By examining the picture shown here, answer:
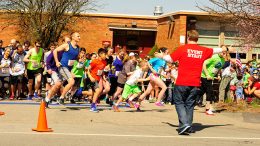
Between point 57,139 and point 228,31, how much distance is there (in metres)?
31.8

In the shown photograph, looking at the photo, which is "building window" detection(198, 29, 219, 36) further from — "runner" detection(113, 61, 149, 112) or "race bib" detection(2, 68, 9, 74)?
"runner" detection(113, 61, 149, 112)

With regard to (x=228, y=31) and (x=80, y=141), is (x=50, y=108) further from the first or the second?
(x=228, y=31)

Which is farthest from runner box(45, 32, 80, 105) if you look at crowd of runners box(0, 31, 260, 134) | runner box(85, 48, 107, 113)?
runner box(85, 48, 107, 113)

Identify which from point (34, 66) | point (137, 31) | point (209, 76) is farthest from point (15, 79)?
point (137, 31)

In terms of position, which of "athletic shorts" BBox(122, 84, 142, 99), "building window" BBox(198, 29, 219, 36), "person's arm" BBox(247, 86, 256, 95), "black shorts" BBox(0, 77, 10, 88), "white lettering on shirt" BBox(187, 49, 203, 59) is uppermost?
"building window" BBox(198, 29, 219, 36)

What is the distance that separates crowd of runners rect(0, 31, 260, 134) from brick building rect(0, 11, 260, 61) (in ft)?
60.1

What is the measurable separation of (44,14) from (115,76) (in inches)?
758

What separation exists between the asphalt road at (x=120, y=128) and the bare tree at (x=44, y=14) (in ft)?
64.6

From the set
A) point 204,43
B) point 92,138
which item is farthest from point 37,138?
point 204,43

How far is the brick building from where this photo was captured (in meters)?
40.4

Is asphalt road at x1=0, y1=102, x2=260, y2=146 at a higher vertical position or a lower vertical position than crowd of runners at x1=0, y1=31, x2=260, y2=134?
lower

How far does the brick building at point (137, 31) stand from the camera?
133ft

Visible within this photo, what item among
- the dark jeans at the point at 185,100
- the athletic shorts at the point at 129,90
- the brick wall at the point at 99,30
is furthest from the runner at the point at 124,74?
the brick wall at the point at 99,30

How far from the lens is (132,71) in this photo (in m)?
17.3
